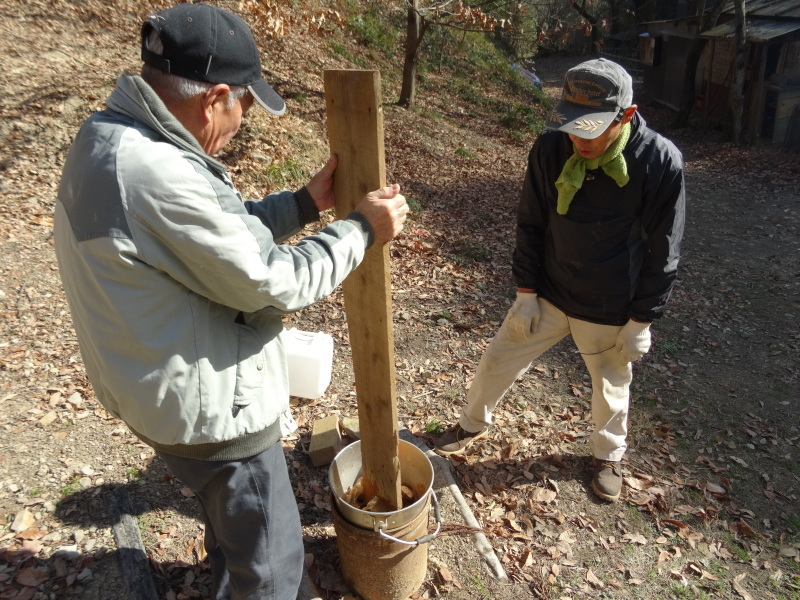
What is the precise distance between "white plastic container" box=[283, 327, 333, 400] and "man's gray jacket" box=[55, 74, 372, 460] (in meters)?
2.34

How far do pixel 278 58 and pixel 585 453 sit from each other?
11.0 metres

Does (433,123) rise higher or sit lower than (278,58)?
lower

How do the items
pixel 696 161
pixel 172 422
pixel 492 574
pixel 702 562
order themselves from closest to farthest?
pixel 172 422
pixel 492 574
pixel 702 562
pixel 696 161

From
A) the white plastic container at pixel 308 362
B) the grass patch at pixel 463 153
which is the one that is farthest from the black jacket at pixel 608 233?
the grass patch at pixel 463 153

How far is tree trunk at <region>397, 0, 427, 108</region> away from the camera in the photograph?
11.9 meters

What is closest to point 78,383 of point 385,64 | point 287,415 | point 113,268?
point 287,415

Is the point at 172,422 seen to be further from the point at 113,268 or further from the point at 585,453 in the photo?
the point at 585,453

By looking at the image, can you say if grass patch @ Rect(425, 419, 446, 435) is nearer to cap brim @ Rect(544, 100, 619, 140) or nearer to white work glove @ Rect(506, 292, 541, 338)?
white work glove @ Rect(506, 292, 541, 338)

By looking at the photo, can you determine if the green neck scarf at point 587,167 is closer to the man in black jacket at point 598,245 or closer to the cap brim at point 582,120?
the man in black jacket at point 598,245

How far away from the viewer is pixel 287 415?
2.30m

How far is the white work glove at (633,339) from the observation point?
3381 millimetres

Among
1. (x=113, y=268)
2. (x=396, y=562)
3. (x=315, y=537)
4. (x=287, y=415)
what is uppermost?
(x=113, y=268)

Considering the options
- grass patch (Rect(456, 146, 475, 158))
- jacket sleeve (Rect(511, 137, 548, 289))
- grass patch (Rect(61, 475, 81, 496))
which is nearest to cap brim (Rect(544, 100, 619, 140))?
jacket sleeve (Rect(511, 137, 548, 289))

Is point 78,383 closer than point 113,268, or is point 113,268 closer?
point 113,268
